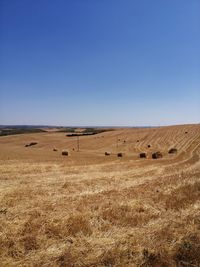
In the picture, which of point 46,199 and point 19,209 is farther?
point 46,199

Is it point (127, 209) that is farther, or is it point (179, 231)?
point (127, 209)

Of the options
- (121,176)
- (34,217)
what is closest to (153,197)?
(34,217)

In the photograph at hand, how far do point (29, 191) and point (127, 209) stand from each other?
16.0 feet

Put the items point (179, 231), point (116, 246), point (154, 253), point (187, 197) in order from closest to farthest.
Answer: point (154, 253)
point (116, 246)
point (179, 231)
point (187, 197)

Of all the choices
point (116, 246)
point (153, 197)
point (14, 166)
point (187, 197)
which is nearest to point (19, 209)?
point (116, 246)

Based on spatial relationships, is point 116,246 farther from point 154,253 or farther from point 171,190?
point 171,190

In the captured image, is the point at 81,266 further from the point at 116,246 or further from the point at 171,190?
the point at 171,190

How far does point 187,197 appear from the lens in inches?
456

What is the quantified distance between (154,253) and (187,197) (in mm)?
5613

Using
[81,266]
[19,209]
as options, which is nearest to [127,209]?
[19,209]

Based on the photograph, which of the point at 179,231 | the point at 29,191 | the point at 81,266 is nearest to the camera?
the point at 81,266

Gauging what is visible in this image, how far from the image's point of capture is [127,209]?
10.0 m

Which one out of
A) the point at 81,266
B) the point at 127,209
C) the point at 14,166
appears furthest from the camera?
the point at 14,166

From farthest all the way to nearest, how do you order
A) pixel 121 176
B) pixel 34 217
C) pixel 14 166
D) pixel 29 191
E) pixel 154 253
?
pixel 14 166
pixel 121 176
pixel 29 191
pixel 34 217
pixel 154 253
